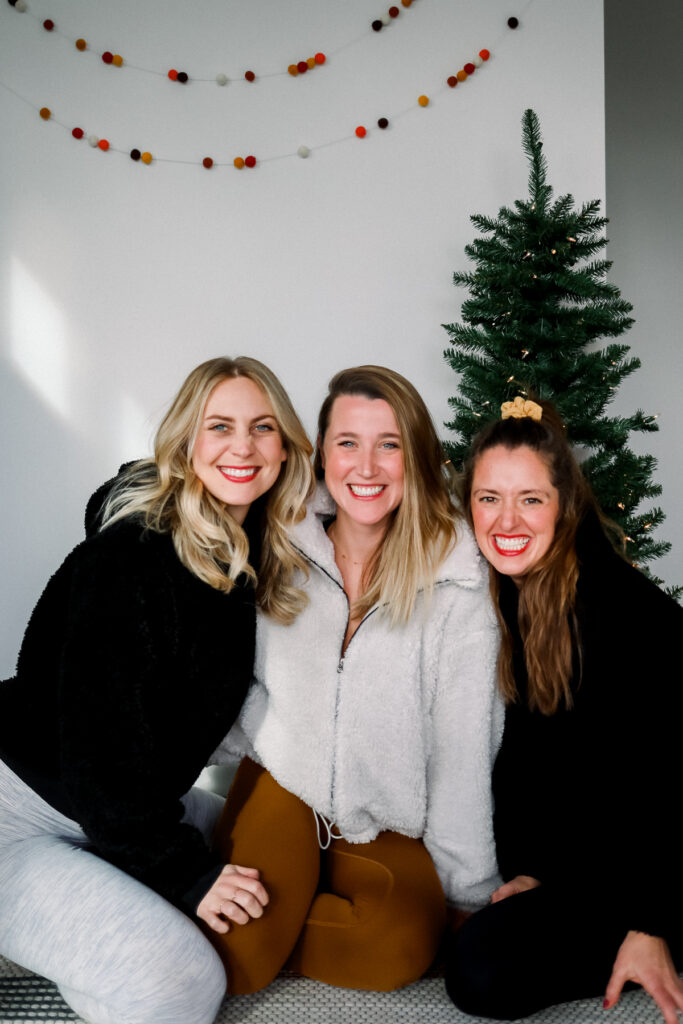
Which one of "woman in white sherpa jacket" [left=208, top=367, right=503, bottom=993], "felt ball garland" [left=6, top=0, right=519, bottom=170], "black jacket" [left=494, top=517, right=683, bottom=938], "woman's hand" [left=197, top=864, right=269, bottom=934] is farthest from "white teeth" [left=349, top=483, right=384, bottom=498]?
"felt ball garland" [left=6, top=0, right=519, bottom=170]

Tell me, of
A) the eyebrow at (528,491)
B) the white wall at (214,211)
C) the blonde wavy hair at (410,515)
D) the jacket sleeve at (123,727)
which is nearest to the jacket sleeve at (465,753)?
the blonde wavy hair at (410,515)

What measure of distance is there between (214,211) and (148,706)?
196cm

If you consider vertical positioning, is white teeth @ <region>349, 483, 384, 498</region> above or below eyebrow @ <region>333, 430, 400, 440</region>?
below

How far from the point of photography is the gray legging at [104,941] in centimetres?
142

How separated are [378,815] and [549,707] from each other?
16.6 inches

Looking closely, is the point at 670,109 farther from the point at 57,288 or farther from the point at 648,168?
the point at 57,288

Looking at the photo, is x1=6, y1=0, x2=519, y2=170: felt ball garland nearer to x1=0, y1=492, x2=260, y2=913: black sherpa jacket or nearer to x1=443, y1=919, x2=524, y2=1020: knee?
x1=0, y1=492, x2=260, y2=913: black sherpa jacket

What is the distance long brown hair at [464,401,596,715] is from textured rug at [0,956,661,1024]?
0.55 m

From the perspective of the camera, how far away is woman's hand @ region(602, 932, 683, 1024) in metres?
1.47

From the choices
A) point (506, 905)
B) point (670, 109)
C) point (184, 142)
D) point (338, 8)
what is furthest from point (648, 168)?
point (506, 905)

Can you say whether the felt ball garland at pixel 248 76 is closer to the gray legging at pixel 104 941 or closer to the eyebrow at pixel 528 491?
the eyebrow at pixel 528 491

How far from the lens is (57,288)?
2936mm

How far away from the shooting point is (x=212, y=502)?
176 centimetres

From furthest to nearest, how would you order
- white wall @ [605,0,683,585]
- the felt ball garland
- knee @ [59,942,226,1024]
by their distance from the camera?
white wall @ [605,0,683,585] < the felt ball garland < knee @ [59,942,226,1024]
